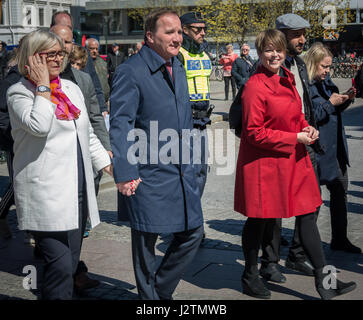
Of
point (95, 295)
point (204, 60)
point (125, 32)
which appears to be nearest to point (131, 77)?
point (95, 295)

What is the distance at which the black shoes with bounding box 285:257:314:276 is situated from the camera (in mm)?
5055

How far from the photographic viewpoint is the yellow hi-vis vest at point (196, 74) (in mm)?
5973

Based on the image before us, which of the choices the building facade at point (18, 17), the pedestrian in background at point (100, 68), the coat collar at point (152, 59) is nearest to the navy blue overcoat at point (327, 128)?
the coat collar at point (152, 59)

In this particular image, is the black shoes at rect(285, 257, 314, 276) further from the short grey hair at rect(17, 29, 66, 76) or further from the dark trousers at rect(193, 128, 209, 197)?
the short grey hair at rect(17, 29, 66, 76)

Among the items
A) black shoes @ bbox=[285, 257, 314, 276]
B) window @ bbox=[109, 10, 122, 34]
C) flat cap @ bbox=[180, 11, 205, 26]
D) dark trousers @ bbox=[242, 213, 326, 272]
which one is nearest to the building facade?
window @ bbox=[109, 10, 122, 34]

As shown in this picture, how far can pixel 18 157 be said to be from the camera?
3.75 metres

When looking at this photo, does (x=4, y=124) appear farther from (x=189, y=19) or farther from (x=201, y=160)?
(x=189, y=19)

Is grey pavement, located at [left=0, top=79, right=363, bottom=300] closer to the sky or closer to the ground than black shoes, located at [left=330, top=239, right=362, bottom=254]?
closer to the ground

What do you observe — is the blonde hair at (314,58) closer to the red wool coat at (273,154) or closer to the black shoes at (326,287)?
the red wool coat at (273,154)

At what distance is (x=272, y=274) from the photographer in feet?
16.0

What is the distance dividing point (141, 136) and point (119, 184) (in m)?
0.33

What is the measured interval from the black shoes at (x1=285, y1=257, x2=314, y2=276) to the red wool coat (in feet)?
2.70

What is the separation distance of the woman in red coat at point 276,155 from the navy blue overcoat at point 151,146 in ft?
2.16

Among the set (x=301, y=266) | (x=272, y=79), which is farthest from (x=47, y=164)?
(x=301, y=266)
